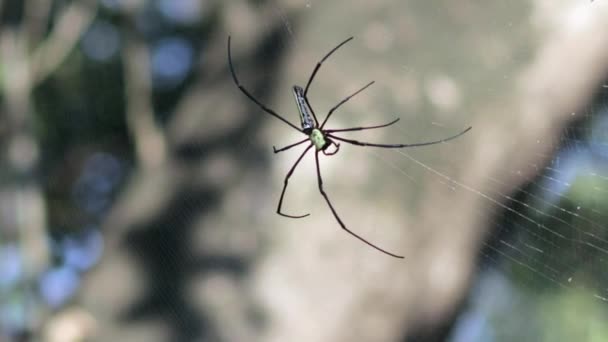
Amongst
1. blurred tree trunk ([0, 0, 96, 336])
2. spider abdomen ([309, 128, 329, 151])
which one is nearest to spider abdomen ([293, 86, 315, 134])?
spider abdomen ([309, 128, 329, 151])

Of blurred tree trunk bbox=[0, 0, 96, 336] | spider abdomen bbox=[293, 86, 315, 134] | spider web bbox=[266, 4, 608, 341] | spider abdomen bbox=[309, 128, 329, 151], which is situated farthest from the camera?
blurred tree trunk bbox=[0, 0, 96, 336]

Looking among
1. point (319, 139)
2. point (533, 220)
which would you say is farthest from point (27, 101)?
point (533, 220)

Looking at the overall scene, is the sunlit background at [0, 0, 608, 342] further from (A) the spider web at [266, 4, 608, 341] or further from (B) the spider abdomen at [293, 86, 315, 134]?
(B) the spider abdomen at [293, 86, 315, 134]

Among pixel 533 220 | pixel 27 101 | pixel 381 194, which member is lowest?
pixel 533 220

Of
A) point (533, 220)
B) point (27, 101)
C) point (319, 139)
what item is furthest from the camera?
point (27, 101)

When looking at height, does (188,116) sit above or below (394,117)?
above

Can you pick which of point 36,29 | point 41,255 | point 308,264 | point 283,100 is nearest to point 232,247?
point 308,264

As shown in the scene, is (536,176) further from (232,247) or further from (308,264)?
(232,247)

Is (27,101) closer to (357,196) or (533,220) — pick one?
(357,196)
